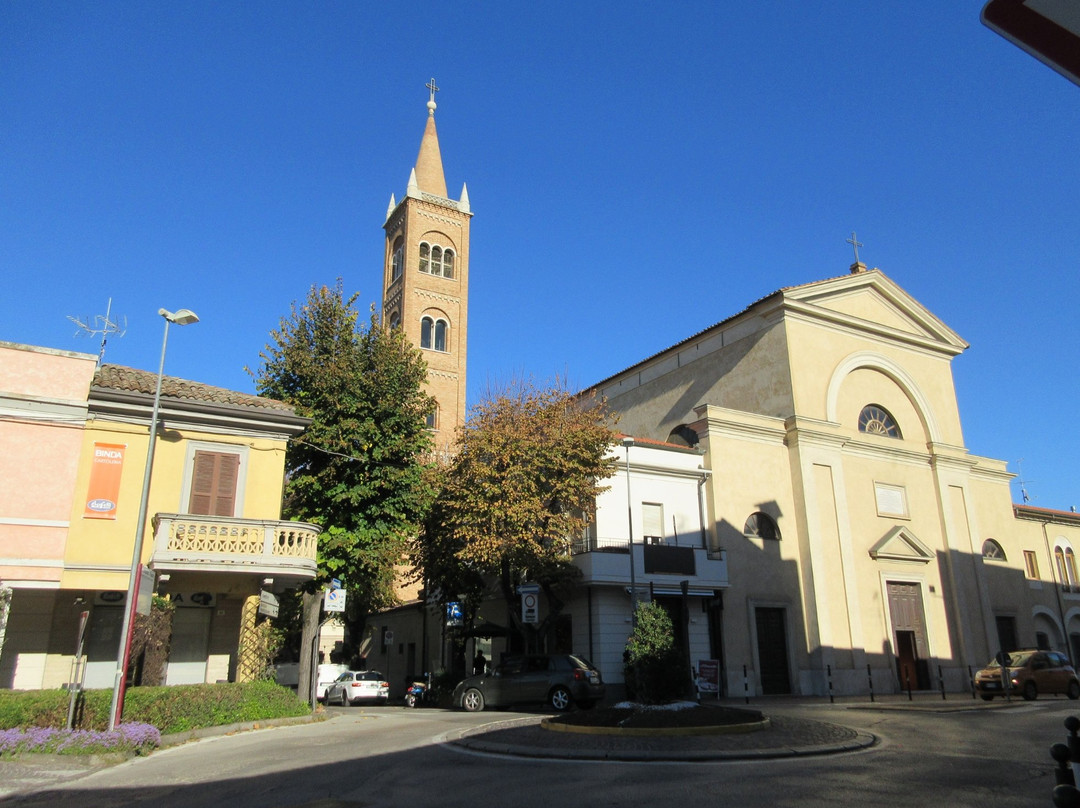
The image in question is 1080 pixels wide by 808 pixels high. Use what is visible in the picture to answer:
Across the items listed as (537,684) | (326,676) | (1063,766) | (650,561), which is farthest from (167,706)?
(326,676)

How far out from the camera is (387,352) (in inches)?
979

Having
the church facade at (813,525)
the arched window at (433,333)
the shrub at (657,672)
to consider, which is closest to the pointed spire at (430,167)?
the arched window at (433,333)

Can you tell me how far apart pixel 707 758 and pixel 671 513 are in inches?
704

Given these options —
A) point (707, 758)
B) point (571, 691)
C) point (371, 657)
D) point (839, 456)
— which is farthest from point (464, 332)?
point (707, 758)

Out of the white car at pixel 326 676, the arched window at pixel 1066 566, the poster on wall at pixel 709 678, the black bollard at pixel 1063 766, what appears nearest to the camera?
the black bollard at pixel 1063 766

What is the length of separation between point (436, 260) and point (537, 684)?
42.9 m

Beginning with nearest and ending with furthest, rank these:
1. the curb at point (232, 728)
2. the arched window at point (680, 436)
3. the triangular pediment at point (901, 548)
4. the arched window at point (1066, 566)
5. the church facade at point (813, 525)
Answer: the curb at point (232, 728) → the church facade at point (813, 525) → the triangular pediment at point (901, 548) → the arched window at point (680, 436) → the arched window at point (1066, 566)

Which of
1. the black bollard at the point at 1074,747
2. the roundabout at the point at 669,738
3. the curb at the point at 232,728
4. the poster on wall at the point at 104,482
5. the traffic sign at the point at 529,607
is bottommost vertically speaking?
the curb at the point at 232,728

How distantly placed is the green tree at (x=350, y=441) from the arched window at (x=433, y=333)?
30.2 meters

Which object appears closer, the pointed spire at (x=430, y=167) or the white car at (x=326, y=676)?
the white car at (x=326, y=676)

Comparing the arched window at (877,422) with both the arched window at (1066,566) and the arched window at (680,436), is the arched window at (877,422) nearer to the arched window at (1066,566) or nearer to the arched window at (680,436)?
the arched window at (680,436)

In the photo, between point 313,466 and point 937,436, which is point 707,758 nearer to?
point 313,466

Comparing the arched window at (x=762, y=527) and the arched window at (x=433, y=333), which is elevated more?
the arched window at (x=433, y=333)

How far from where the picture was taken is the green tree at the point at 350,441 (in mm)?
23141
